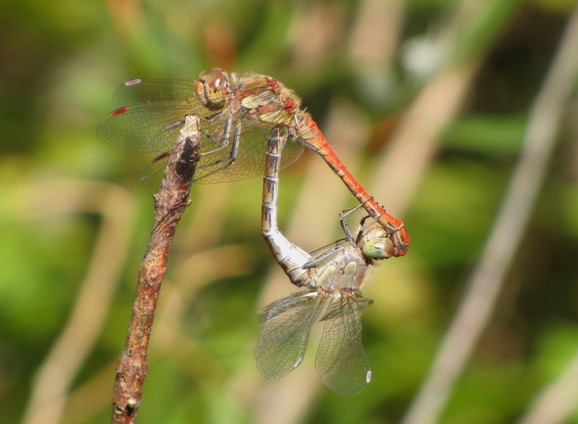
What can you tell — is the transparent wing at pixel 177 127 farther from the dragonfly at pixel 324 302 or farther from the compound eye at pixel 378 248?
the compound eye at pixel 378 248

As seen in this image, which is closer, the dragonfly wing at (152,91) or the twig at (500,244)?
the dragonfly wing at (152,91)

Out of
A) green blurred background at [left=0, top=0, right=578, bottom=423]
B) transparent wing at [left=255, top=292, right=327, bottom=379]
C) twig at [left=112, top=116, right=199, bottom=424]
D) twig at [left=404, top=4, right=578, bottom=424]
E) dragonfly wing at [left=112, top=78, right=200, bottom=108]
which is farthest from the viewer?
green blurred background at [left=0, top=0, right=578, bottom=423]

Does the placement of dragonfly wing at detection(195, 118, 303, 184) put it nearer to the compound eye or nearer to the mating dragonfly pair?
the mating dragonfly pair

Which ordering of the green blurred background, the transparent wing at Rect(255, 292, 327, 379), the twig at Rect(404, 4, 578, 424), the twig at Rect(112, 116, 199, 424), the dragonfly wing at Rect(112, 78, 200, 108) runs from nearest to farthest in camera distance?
the twig at Rect(112, 116, 199, 424)
the transparent wing at Rect(255, 292, 327, 379)
the dragonfly wing at Rect(112, 78, 200, 108)
the twig at Rect(404, 4, 578, 424)
the green blurred background

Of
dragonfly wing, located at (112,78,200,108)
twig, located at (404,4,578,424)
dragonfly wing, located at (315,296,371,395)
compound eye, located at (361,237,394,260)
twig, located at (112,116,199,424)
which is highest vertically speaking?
dragonfly wing, located at (112,78,200,108)

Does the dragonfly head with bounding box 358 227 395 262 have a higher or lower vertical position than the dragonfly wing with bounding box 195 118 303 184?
lower

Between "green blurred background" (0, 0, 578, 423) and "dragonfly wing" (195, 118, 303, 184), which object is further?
"green blurred background" (0, 0, 578, 423)

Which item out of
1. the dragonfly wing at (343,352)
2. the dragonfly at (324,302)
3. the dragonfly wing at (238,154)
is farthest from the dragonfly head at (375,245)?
the dragonfly wing at (238,154)

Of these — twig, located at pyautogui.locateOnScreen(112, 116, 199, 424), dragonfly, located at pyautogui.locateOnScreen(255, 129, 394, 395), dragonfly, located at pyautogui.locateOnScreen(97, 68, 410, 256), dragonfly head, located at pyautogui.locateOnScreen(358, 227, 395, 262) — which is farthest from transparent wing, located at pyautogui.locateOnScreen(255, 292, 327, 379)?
twig, located at pyautogui.locateOnScreen(112, 116, 199, 424)
